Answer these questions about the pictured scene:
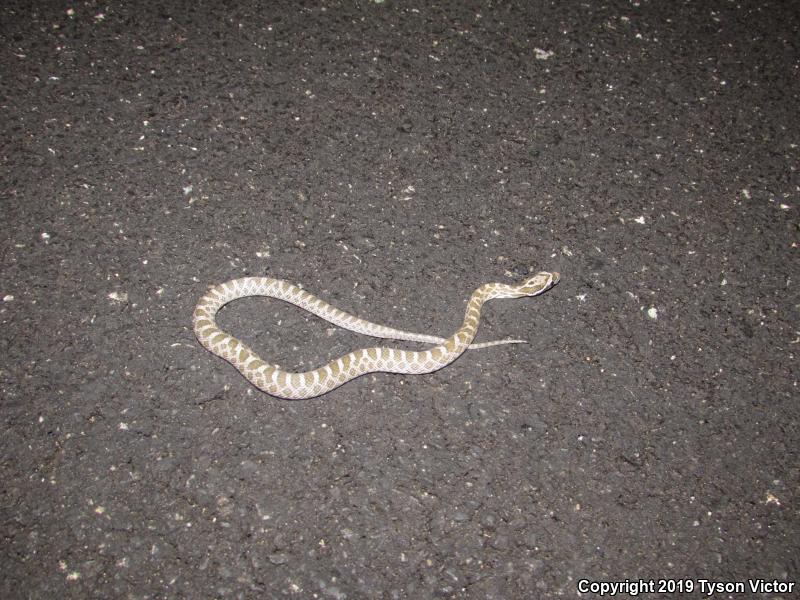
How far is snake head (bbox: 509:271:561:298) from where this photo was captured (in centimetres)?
492

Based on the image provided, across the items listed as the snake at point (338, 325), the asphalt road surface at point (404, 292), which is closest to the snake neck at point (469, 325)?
the snake at point (338, 325)

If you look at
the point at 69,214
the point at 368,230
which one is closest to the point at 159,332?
the point at 69,214

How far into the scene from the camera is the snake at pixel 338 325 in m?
4.27

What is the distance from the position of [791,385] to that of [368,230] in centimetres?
387

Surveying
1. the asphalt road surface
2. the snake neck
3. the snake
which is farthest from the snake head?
the snake neck

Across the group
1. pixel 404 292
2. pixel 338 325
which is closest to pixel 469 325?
pixel 404 292

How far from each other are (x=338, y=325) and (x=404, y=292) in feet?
2.23

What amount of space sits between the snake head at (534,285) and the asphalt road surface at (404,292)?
0.15 m

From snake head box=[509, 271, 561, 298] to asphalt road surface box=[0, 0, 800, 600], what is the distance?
15 centimetres

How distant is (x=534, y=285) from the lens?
491 centimetres

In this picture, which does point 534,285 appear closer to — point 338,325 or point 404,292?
point 404,292

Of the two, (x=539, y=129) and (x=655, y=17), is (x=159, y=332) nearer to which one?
(x=539, y=129)

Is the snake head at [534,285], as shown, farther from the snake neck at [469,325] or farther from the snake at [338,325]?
the snake neck at [469,325]

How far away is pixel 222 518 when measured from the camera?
11.9ft
